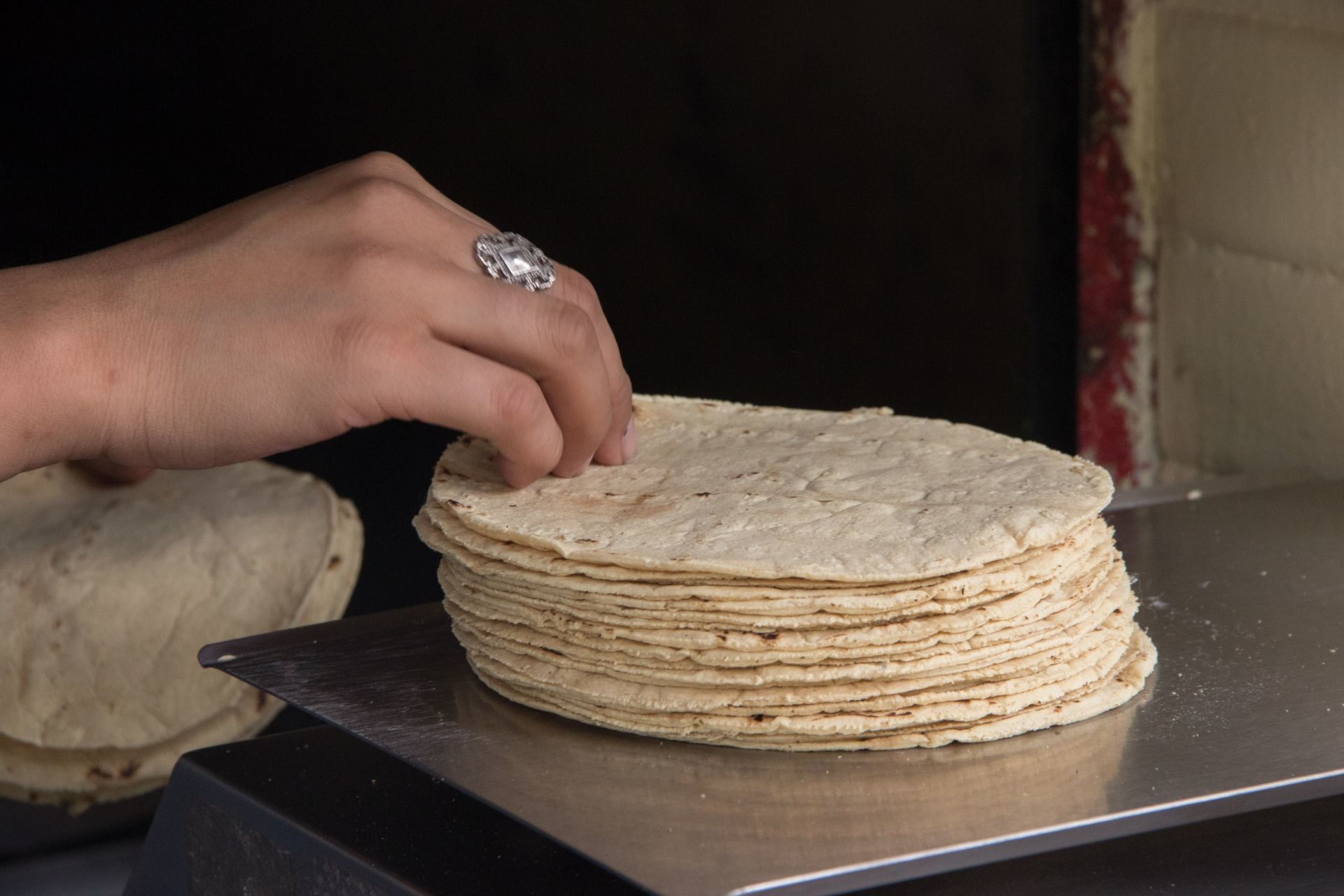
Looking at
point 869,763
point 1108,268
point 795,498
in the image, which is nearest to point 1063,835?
point 869,763

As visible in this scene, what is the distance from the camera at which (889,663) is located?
3.57 feet

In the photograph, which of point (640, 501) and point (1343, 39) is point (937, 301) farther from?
point (640, 501)

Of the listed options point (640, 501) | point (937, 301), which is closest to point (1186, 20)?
point (937, 301)

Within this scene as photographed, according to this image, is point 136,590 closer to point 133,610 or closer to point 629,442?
point 133,610

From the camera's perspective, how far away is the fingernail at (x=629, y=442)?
1.36 m

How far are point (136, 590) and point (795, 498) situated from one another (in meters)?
0.93

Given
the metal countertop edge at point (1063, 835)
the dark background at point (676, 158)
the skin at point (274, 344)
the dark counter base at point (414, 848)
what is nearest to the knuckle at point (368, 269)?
the skin at point (274, 344)

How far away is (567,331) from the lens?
1192mm

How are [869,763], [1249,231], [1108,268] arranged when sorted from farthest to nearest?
1. [1108,268]
2. [1249,231]
3. [869,763]

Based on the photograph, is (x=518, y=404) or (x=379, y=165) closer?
(x=518, y=404)

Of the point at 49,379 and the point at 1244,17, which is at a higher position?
the point at 1244,17

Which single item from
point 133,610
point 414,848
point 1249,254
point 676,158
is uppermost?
point 676,158

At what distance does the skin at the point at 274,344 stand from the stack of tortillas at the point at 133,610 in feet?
2.18

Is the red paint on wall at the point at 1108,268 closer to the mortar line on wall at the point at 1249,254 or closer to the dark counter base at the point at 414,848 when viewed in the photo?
the mortar line on wall at the point at 1249,254
